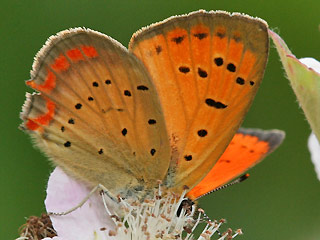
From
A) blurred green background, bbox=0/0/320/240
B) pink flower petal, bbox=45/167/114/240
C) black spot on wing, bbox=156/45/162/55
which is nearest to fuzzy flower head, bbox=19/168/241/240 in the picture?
pink flower petal, bbox=45/167/114/240

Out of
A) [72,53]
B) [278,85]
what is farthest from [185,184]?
[278,85]

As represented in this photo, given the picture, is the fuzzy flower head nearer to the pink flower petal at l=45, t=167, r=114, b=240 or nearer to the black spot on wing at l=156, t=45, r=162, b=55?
the pink flower petal at l=45, t=167, r=114, b=240

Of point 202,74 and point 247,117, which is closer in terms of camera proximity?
point 202,74

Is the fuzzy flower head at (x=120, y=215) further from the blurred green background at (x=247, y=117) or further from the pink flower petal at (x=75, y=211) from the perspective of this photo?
the blurred green background at (x=247, y=117)

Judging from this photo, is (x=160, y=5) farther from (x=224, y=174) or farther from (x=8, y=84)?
(x=224, y=174)

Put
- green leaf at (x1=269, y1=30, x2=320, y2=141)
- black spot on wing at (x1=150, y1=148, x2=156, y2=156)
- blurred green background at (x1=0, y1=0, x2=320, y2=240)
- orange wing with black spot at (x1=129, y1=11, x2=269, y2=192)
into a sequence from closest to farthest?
green leaf at (x1=269, y1=30, x2=320, y2=141), orange wing with black spot at (x1=129, y1=11, x2=269, y2=192), black spot on wing at (x1=150, y1=148, x2=156, y2=156), blurred green background at (x1=0, y1=0, x2=320, y2=240)

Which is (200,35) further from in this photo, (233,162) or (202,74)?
(233,162)

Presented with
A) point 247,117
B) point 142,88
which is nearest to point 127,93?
point 142,88

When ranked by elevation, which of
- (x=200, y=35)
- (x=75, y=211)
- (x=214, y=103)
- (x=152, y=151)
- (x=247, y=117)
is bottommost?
(x=75, y=211)
